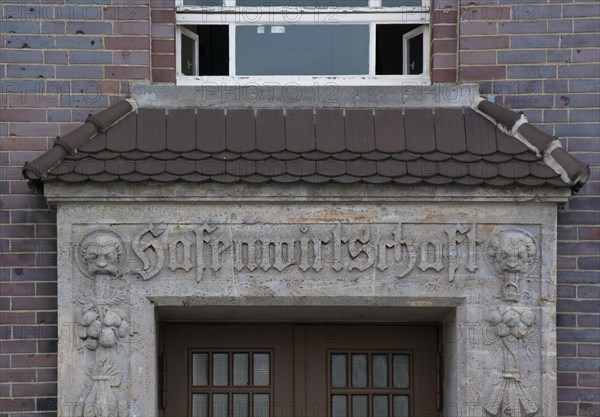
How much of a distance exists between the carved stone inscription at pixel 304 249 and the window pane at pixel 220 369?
96 cm

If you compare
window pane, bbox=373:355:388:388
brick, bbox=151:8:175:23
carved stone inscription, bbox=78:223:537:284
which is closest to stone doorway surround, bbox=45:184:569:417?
carved stone inscription, bbox=78:223:537:284

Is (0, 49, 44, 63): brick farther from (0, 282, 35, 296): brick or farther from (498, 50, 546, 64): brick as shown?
(498, 50, 546, 64): brick

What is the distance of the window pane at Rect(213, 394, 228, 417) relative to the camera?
327 inches

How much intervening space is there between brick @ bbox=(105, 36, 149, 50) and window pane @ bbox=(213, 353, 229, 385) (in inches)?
82.4

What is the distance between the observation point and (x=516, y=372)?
24.6 ft

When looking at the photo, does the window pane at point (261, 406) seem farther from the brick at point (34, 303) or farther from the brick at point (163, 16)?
the brick at point (163, 16)

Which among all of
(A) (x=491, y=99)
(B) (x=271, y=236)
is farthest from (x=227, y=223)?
(A) (x=491, y=99)

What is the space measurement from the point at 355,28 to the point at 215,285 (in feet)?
6.76

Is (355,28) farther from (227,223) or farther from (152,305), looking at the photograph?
(152,305)

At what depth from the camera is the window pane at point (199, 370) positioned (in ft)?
27.2

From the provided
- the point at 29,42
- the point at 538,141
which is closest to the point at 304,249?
the point at 538,141

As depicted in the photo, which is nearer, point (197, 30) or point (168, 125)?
point (168, 125)

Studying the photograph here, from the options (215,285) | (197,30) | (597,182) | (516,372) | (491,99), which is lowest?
(516,372)

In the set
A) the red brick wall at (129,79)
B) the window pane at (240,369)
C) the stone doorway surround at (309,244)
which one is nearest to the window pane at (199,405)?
the window pane at (240,369)
